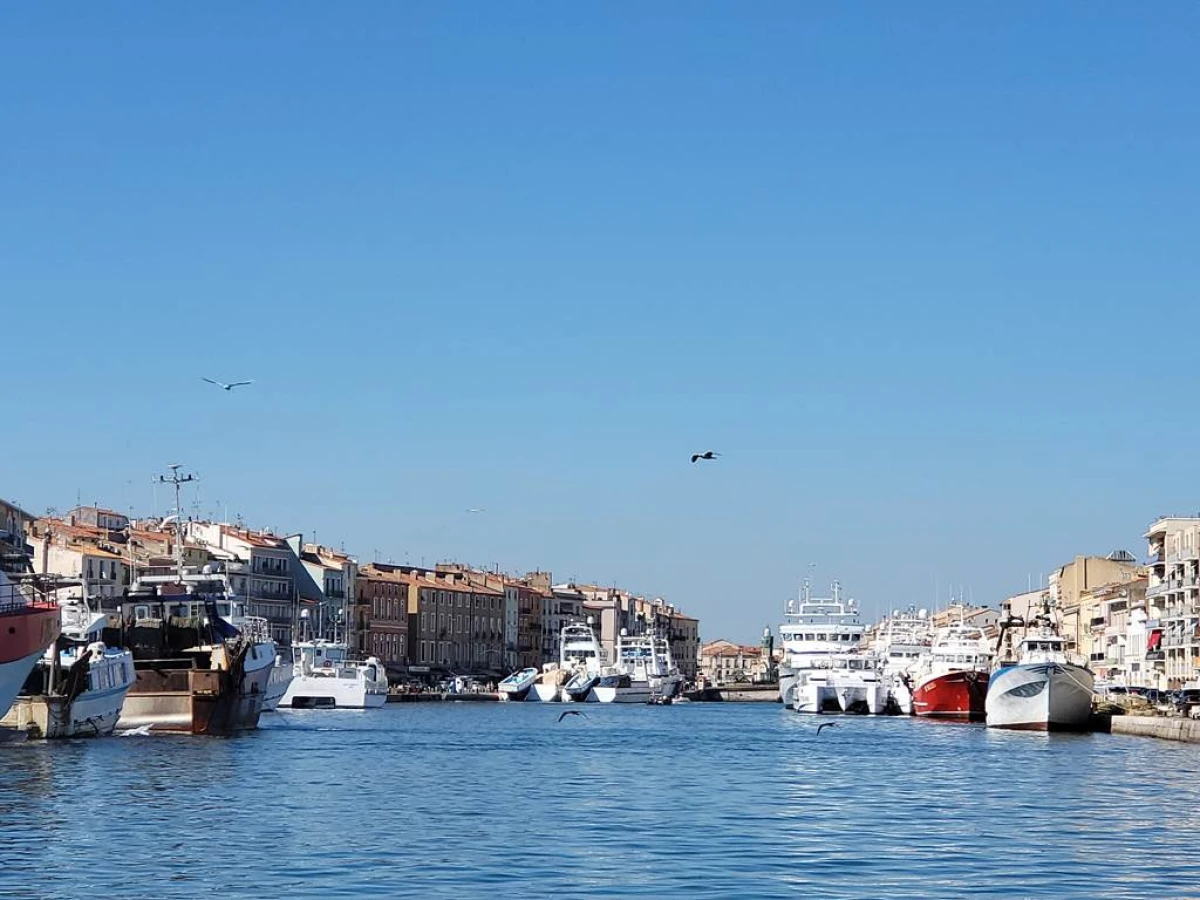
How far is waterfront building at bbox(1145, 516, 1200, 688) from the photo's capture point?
13350 centimetres

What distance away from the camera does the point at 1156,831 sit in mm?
40531

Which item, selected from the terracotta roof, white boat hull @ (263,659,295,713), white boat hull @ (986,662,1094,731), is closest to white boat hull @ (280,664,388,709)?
white boat hull @ (263,659,295,713)

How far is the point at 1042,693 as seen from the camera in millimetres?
94875

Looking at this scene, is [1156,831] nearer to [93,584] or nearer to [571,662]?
[93,584]

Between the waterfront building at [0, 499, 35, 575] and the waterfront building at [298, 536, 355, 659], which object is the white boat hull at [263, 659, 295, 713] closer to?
the waterfront building at [0, 499, 35, 575]

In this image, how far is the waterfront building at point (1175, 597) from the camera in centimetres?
13350

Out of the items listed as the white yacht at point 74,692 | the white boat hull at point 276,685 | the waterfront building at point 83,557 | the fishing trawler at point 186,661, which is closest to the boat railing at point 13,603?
the white yacht at point 74,692

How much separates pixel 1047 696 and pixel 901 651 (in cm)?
5140

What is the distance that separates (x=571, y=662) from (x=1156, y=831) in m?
156

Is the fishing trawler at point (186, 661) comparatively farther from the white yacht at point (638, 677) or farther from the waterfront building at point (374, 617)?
the waterfront building at point (374, 617)

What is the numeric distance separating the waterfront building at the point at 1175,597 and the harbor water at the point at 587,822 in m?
60.6

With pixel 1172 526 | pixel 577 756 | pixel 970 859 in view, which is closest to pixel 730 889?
pixel 970 859

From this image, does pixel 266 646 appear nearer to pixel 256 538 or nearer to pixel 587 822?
pixel 587 822

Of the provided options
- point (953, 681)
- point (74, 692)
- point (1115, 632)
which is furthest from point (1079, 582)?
point (74, 692)
